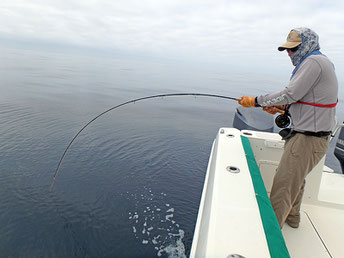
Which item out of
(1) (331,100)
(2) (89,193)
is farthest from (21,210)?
(1) (331,100)

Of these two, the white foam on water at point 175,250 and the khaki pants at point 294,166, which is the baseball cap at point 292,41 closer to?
the khaki pants at point 294,166

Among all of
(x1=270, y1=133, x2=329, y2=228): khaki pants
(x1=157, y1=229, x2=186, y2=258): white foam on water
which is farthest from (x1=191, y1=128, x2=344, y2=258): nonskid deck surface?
(x1=157, y1=229, x2=186, y2=258): white foam on water

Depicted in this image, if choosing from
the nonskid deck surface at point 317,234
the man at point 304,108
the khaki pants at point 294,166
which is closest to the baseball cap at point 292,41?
the man at point 304,108

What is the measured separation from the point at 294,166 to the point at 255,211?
815 mm

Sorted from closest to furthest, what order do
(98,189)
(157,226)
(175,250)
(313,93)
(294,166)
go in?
1. (313,93)
2. (294,166)
3. (175,250)
4. (157,226)
5. (98,189)

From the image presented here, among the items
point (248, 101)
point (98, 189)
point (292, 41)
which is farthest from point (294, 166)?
point (98, 189)

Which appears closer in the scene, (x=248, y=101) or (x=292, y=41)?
(x=292, y=41)

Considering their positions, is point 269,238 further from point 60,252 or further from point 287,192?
point 60,252

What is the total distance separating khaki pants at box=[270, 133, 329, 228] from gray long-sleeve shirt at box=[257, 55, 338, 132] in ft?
0.38

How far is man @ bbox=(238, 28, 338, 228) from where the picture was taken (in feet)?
5.86

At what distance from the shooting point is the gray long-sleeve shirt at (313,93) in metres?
1.76

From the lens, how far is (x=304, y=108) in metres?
1.92

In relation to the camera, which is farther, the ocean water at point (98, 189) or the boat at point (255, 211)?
the ocean water at point (98, 189)

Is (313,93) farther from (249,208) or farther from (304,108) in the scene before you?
(249,208)
